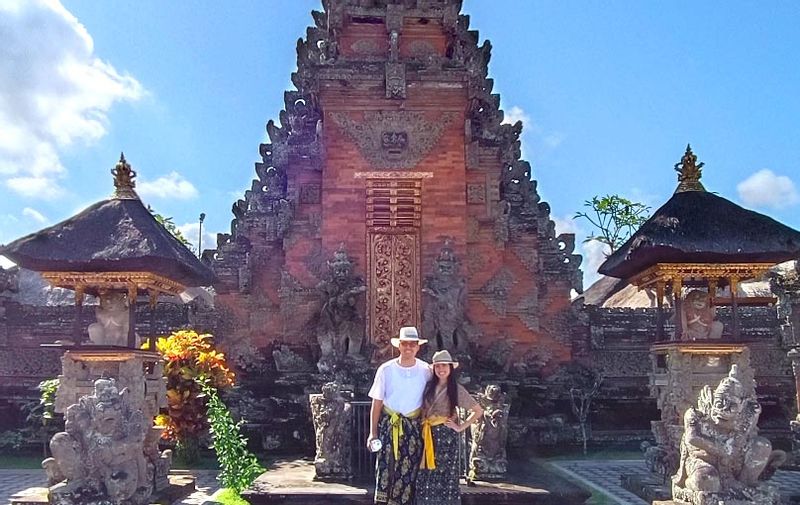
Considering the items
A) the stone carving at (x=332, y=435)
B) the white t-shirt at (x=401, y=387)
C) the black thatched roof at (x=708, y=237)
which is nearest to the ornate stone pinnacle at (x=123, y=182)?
the stone carving at (x=332, y=435)

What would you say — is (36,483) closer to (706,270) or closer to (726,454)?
(726,454)

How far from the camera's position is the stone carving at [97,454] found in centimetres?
692

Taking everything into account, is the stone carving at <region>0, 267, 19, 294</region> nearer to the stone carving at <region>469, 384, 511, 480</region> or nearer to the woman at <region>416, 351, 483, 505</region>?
the stone carving at <region>469, 384, 511, 480</region>

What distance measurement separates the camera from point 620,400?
1331 centimetres

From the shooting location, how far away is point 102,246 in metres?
7.81

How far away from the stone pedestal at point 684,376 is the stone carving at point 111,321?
6.42m

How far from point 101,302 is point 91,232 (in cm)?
99

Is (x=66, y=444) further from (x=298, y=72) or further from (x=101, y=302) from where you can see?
(x=298, y=72)

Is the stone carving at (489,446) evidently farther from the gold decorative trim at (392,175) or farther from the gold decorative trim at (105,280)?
the gold decorative trim at (392,175)

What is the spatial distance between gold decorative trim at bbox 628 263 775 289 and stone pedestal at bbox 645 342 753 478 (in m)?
0.80

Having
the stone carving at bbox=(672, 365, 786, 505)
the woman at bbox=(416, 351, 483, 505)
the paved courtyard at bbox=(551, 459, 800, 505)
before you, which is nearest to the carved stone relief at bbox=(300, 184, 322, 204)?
the paved courtyard at bbox=(551, 459, 800, 505)

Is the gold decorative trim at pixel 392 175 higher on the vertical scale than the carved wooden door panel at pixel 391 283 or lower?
higher

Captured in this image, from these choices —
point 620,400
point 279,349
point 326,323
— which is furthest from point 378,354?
point 620,400

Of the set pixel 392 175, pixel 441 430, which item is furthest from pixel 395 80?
pixel 441 430
